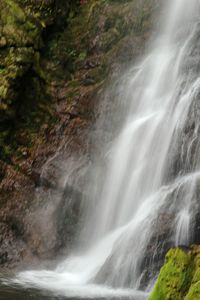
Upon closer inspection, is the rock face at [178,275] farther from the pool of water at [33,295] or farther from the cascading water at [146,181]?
the cascading water at [146,181]

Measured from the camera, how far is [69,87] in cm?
1705

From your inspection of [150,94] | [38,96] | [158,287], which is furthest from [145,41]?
[158,287]

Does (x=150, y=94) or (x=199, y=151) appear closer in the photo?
(x=199, y=151)

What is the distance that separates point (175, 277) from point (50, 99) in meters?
10.6

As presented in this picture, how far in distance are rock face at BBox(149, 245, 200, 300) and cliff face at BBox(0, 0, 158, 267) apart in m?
6.77

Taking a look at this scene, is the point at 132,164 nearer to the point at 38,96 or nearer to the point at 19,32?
the point at 38,96

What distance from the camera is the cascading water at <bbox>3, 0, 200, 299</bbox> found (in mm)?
10492

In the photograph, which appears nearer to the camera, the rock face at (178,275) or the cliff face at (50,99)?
the rock face at (178,275)

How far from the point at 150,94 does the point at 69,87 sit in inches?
113

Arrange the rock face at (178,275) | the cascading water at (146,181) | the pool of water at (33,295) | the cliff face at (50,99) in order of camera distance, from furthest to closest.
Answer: the cliff face at (50,99) < the cascading water at (146,181) < the pool of water at (33,295) < the rock face at (178,275)

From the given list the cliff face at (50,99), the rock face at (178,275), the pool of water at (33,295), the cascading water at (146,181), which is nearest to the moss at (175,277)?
the rock face at (178,275)

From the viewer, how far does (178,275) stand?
7.29 m

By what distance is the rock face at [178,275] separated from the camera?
7.13 meters

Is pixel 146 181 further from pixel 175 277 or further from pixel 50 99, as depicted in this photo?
pixel 175 277
